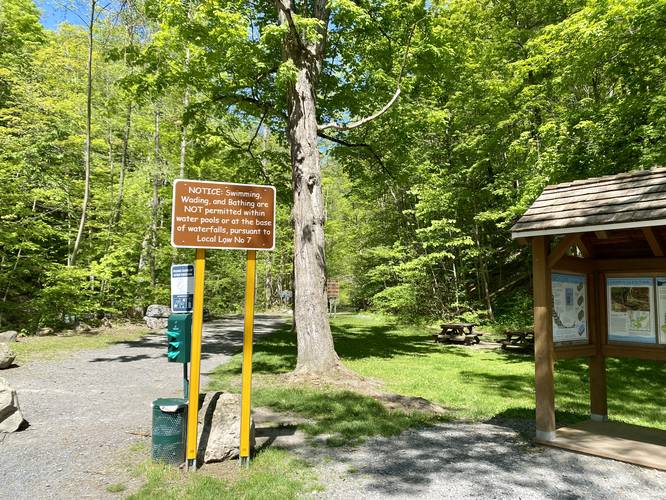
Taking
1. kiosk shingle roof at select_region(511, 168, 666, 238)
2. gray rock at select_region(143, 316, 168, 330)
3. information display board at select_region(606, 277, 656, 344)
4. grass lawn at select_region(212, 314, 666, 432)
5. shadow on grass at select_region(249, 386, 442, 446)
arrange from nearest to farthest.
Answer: kiosk shingle roof at select_region(511, 168, 666, 238) → information display board at select_region(606, 277, 656, 344) → shadow on grass at select_region(249, 386, 442, 446) → grass lawn at select_region(212, 314, 666, 432) → gray rock at select_region(143, 316, 168, 330)

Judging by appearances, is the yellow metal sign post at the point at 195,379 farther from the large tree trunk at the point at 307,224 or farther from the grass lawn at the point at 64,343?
the grass lawn at the point at 64,343

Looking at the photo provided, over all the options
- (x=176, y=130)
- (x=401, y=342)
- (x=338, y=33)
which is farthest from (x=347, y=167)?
(x=176, y=130)

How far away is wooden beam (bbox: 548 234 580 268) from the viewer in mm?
5281

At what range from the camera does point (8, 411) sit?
554cm

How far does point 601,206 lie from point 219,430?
Answer: 4774 millimetres

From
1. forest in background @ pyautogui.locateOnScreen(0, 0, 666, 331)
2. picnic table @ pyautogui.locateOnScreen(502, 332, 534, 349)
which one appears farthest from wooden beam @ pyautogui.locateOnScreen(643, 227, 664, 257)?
picnic table @ pyautogui.locateOnScreen(502, 332, 534, 349)

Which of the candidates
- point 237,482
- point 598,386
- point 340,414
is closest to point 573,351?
point 598,386

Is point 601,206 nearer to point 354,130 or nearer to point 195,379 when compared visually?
point 195,379

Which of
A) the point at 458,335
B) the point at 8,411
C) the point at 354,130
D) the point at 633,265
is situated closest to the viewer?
the point at 8,411

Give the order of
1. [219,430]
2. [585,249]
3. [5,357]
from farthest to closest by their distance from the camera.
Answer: [5,357]
[585,249]
[219,430]

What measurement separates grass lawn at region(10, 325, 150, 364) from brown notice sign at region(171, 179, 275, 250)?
8553mm

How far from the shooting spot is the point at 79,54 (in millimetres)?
20031

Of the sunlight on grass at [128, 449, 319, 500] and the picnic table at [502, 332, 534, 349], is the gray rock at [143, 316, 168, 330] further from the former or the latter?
the sunlight on grass at [128, 449, 319, 500]

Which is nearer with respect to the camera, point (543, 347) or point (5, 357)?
point (543, 347)
